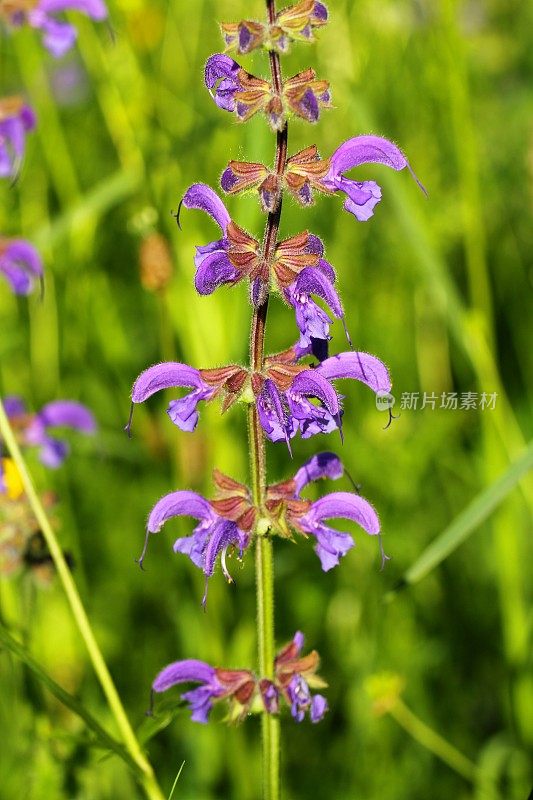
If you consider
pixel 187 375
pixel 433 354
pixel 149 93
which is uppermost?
pixel 149 93

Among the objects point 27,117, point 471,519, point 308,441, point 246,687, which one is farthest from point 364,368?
point 308,441

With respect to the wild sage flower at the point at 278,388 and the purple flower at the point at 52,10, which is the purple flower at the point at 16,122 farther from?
the wild sage flower at the point at 278,388

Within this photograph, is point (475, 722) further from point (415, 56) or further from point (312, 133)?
point (415, 56)

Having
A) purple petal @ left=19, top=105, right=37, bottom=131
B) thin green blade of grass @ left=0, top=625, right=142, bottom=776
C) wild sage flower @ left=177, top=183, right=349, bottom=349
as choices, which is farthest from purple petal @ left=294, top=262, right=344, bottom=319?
purple petal @ left=19, top=105, right=37, bottom=131

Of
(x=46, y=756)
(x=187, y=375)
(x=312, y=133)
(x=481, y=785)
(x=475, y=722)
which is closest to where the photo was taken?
(x=187, y=375)

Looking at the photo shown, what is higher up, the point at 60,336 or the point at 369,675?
the point at 60,336

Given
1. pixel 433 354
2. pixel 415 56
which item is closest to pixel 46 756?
pixel 433 354

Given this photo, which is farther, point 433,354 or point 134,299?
point 134,299
